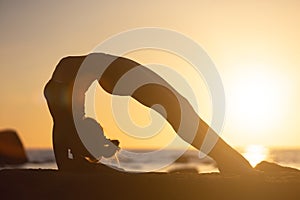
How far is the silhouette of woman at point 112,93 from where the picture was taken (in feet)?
16.4

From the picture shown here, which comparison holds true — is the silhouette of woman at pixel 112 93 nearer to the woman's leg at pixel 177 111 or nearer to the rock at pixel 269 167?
the woman's leg at pixel 177 111

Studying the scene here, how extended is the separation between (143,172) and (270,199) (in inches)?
38.4

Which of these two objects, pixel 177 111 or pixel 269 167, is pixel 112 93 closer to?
pixel 177 111

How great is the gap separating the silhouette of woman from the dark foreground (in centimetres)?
59

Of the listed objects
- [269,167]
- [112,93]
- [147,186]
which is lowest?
[147,186]

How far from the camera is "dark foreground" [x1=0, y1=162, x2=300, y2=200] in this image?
13.2ft

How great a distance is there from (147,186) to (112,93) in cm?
135

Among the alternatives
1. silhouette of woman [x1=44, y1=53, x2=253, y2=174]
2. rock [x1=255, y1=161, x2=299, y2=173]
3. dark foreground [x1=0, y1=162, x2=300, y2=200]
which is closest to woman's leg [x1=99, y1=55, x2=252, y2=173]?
silhouette of woman [x1=44, y1=53, x2=253, y2=174]

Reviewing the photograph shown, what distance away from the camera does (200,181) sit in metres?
4.15

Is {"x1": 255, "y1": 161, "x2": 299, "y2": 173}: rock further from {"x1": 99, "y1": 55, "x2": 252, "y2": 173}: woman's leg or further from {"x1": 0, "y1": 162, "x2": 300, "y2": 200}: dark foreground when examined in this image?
{"x1": 0, "y1": 162, "x2": 300, "y2": 200}: dark foreground

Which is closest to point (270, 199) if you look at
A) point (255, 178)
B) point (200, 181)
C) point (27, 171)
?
point (255, 178)

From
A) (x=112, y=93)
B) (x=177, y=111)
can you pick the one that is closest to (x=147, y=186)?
(x=177, y=111)

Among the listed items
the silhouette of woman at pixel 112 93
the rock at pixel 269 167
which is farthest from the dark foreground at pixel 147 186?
the silhouette of woman at pixel 112 93

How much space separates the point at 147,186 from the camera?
168 inches
